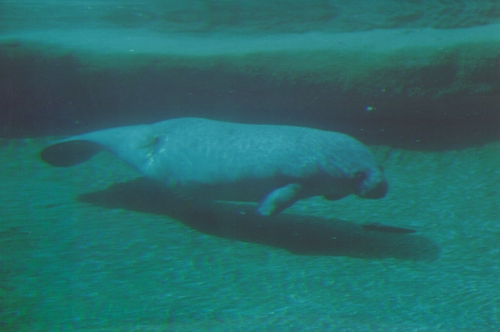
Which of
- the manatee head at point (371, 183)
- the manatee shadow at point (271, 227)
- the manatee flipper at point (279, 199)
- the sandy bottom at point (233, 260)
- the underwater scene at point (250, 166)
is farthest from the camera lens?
the manatee head at point (371, 183)

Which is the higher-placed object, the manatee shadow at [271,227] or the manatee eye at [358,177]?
the manatee eye at [358,177]

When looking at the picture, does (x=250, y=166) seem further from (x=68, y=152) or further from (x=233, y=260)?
(x=68, y=152)

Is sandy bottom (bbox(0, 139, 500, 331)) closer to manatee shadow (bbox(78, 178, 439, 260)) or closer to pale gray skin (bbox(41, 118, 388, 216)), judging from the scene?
manatee shadow (bbox(78, 178, 439, 260))

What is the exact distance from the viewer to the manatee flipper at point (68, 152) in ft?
17.7

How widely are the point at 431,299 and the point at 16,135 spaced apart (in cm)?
644

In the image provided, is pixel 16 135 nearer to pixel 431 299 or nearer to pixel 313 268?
pixel 313 268

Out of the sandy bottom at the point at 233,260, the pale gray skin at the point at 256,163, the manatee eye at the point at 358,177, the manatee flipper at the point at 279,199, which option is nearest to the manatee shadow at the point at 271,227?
the sandy bottom at the point at 233,260

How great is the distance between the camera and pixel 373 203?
541 cm

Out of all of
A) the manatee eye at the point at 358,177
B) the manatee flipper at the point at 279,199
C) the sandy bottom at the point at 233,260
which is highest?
the manatee eye at the point at 358,177

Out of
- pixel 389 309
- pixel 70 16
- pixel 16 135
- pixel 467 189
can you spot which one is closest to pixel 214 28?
pixel 70 16

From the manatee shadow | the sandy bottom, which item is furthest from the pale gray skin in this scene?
the sandy bottom

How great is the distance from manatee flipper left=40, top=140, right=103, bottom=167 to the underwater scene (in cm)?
2

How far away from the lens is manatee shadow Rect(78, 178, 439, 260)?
4043mm

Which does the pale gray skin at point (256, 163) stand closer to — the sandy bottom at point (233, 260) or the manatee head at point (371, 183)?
the manatee head at point (371, 183)
